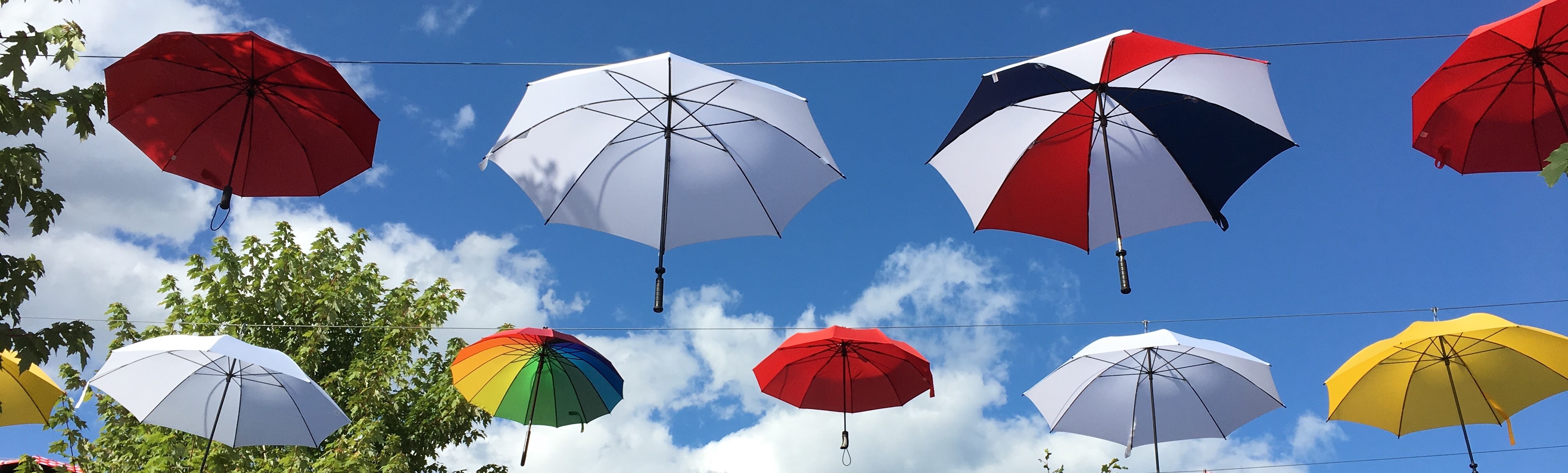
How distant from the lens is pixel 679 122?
7156 mm

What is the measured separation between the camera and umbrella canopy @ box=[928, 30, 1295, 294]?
6355 millimetres

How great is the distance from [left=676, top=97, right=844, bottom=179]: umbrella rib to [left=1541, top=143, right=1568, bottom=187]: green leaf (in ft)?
14.4

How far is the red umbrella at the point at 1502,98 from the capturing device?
22.6ft

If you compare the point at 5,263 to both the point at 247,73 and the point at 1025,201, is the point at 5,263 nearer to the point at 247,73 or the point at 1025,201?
the point at 247,73

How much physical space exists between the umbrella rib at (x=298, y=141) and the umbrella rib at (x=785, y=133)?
2.71 meters

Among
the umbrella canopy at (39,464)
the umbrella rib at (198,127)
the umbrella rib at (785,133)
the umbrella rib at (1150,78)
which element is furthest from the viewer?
the umbrella canopy at (39,464)

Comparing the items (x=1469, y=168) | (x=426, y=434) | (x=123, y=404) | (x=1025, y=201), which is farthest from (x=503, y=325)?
(x=1469, y=168)

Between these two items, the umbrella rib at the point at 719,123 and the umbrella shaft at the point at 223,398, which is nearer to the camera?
the umbrella rib at the point at 719,123

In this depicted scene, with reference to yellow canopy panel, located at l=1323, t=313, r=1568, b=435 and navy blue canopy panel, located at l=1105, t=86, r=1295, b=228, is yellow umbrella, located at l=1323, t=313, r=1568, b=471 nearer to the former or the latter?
yellow canopy panel, located at l=1323, t=313, r=1568, b=435

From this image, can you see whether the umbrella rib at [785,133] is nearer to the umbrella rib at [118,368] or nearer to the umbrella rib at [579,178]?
the umbrella rib at [579,178]

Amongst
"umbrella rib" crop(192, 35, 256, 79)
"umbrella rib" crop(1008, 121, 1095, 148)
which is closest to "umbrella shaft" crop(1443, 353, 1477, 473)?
"umbrella rib" crop(1008, 121, 1095, 148)

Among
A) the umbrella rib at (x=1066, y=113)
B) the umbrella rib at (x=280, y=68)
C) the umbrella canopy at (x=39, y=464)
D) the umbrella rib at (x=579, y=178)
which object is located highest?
the umbrella rib at (x=280, y=68)

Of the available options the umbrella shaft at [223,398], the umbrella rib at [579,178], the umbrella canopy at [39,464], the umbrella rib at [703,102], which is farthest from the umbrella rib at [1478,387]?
the umbrella canopy at [39,464]

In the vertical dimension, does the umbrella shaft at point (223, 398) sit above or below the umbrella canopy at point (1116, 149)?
below
